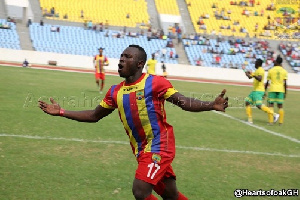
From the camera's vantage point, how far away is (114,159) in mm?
8508

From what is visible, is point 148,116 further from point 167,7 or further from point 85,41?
point 167,7

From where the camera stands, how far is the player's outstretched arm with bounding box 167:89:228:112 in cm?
450

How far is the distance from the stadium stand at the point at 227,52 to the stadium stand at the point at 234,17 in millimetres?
2373

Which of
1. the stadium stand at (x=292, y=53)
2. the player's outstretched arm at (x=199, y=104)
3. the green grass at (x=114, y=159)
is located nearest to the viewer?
the player's outstretched arm at (x=199, y=104)

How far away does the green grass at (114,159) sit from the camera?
669 centimetres

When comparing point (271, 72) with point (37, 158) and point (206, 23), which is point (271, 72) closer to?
point (37, 158)

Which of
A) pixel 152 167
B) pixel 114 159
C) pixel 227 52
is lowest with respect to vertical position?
pixel 227 52

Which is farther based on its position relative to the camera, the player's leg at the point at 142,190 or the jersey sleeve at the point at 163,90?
the jersey sleeve at the point at 163,90

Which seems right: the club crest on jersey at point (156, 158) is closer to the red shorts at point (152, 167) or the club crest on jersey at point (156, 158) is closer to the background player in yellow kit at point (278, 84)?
the red shorts at point (152, 167)

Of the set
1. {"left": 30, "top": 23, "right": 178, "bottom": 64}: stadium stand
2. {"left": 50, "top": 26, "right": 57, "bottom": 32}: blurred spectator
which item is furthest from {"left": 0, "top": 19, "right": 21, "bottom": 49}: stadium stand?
{"left": 50, "top": 26, "right": 57, "bottom": 32}: blurred spectator

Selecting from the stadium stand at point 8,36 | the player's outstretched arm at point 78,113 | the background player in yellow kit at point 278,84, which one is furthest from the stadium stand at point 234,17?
the player's outstretched arm at point 78,113

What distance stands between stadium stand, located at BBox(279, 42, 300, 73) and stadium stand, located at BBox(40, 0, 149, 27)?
594 inches

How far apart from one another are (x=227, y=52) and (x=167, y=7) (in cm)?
1003

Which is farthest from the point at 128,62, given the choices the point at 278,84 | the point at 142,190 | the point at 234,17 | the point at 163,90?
the point at 234,17
